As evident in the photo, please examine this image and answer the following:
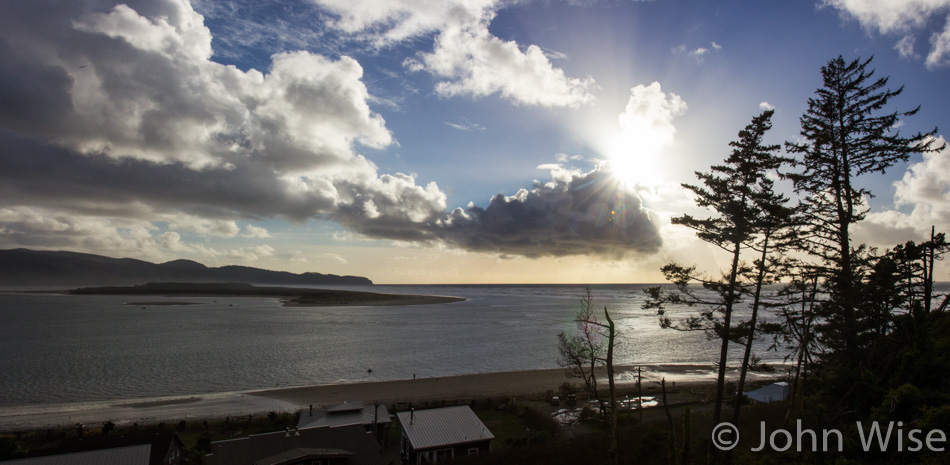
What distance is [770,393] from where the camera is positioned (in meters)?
38.3

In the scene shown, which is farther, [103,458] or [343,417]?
[343,417]

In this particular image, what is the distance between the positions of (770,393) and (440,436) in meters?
29.4

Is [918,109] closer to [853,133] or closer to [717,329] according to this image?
[853,133]

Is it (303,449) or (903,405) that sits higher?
(903,405)

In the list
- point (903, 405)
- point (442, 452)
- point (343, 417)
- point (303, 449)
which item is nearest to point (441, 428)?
point (442, 452)

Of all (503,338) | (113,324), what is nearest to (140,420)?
(503,338)

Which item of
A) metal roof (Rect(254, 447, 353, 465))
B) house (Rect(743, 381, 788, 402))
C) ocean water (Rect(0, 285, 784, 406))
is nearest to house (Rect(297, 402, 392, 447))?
metal roof (Rect(254, 447, 353, 465))

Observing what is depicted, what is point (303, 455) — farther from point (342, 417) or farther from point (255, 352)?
point (255, 352)

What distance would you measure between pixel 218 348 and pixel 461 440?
5734 cm

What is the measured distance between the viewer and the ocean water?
4853cm

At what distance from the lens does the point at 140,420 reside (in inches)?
1407

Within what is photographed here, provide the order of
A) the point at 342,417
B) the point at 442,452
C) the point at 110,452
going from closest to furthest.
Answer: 1. the point at 110,452
2. the point at 442,452
3. the point at 342,417

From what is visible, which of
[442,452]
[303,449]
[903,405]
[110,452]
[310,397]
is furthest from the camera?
[310,397]

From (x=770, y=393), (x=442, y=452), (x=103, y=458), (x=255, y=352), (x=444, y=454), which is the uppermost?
(x=770, y=393)
